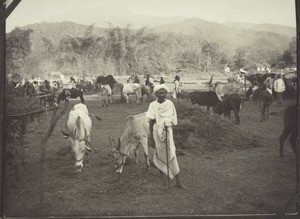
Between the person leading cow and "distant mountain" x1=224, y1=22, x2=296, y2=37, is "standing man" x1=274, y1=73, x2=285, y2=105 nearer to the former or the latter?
"distant mountain" x1=224, y1=22, x2=296, y2=37

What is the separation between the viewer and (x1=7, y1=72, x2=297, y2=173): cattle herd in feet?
14.5

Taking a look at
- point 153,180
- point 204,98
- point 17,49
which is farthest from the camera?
point 204,98

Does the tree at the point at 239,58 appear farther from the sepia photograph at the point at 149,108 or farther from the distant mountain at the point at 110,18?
the distant mountain at the point at 110,18

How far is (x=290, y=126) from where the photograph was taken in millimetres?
4426

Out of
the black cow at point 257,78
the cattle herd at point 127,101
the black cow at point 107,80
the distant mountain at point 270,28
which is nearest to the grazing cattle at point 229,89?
the cattle herd at point 127,101

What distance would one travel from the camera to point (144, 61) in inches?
182

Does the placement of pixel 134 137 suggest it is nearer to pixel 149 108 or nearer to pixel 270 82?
pixel 149 108

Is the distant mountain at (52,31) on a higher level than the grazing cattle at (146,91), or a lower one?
higher

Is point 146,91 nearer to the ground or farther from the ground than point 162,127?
farther from the ground

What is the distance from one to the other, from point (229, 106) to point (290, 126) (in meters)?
0.75

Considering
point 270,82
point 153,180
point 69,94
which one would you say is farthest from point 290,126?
point 69,94

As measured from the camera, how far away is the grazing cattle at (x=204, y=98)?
179 inches

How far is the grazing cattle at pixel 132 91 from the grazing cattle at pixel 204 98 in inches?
24.8

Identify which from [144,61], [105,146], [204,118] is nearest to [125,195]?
[105,146]
